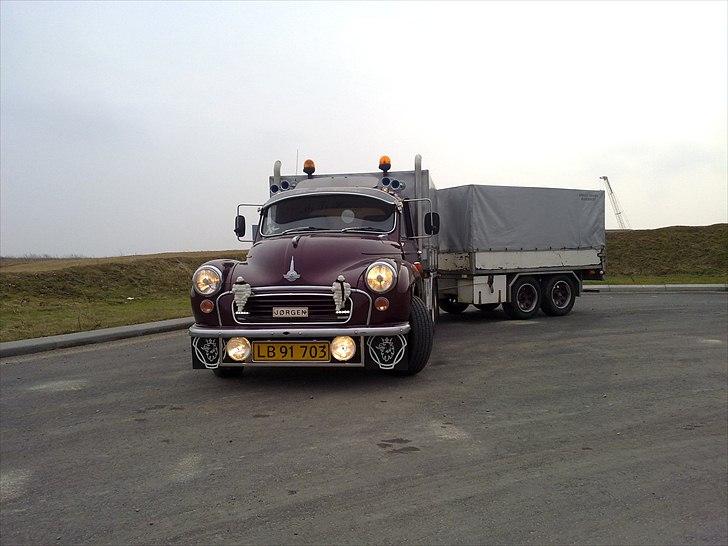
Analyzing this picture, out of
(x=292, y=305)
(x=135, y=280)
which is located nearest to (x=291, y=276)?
(x=292, y=305)

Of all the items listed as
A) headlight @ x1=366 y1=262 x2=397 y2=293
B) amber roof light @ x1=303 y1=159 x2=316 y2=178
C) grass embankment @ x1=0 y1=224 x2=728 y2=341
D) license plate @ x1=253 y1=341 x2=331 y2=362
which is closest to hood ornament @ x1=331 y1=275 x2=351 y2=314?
headlight @ x1=366 y1=262 x2=397 y2=293

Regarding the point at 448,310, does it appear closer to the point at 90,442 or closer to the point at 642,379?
the point at 642,379

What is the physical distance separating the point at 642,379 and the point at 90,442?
18.2ft

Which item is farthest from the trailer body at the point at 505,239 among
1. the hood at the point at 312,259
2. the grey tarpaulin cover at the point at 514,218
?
the hood at the point at 312,259

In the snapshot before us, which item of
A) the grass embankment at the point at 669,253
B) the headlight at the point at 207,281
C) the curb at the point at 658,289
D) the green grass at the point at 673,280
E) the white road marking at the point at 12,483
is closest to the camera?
the white road marking at the point at 12,483

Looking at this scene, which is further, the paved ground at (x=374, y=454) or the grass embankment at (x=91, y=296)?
the grass embankment at (x=91, y=296)

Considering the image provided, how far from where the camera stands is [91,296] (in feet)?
75.3

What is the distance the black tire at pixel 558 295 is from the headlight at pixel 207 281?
9.11m

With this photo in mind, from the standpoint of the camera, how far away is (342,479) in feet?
13.4

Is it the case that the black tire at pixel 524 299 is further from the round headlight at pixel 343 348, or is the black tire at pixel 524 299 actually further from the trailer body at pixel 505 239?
the round headlight at pixel 343 348

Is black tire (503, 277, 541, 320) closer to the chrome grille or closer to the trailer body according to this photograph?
the trailer body

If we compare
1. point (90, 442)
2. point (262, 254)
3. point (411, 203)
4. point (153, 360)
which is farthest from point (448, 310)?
point (90, 442)

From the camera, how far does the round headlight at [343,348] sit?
626cm

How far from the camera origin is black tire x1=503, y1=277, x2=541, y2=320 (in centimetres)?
1364
